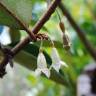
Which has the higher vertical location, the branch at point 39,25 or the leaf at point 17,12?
the leaf at point 17,12

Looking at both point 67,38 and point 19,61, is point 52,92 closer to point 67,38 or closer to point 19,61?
point 19,61

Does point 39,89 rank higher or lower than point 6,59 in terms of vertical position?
higher

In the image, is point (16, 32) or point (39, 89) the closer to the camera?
point (16, 32)

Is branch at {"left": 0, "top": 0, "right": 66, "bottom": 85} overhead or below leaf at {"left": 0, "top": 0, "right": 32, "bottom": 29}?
below

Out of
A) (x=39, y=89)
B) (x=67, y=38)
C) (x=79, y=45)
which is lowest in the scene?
(x=67, y=38)

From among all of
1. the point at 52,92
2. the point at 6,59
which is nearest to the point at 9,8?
the point at 6,59

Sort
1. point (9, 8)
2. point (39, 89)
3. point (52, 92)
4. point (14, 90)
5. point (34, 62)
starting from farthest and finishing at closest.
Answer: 1. point (14, 90)
2. point (39, 89)
3. point (52, 92)
4. point (34, 62)
5. point (9, 8)

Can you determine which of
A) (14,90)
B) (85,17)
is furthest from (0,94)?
(85,17)

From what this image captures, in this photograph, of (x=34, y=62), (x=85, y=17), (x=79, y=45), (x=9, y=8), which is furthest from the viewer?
(x=85, y=17)
